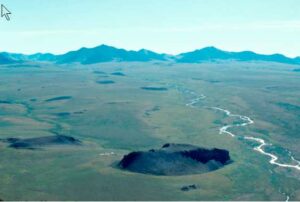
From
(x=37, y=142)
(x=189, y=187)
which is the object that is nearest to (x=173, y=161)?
(x=189, y=187)

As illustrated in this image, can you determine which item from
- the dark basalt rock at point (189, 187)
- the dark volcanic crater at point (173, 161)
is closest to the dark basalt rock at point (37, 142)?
the dark volcanic crater at point (173, 161)

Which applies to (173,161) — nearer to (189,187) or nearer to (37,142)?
(189,187)

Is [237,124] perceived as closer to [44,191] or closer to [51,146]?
[51,146]

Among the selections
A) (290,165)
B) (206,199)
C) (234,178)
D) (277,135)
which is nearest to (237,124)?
(277,135)

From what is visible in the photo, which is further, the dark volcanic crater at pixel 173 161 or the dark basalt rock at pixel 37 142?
the dark basalt rock at pixel 37 142

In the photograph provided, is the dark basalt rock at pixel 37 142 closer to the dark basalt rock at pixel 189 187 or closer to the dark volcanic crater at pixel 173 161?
the dark volcanic crater at pixel 173 161

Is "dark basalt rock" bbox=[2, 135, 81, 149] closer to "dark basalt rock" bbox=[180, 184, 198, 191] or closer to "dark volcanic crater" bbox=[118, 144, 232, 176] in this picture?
"dark volcanic crater" bbox=[118, 144, 232, 176]
